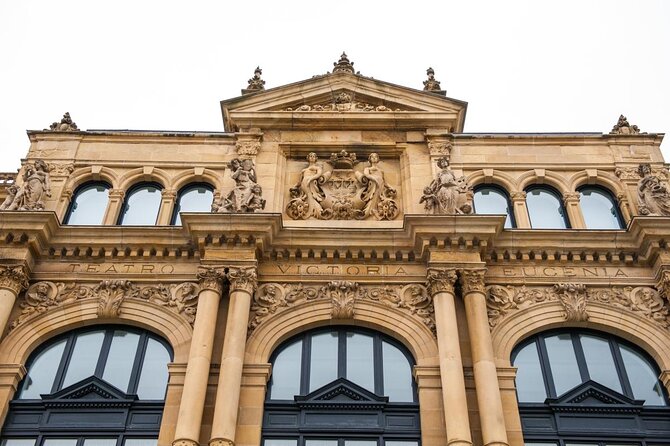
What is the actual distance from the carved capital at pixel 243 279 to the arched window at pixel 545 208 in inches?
309

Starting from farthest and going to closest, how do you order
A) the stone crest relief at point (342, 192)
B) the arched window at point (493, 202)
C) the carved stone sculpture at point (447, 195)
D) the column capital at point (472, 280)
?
the arched window at point (493, 202) < the stone crest relief at point (342, 192) < the carved stone sculpture at point (447, 195) < the column capital at point (472, 280)

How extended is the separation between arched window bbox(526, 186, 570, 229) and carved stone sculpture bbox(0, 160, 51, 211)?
1333cm

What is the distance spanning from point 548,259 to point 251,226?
7.63 m

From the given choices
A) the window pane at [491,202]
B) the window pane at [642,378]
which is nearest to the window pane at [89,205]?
the window pane at [491,202]

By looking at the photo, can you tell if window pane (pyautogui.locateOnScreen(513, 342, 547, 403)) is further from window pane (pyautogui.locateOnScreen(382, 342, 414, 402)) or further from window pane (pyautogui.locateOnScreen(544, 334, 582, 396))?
window pane (pyautogui.locateOnScreen(382, 342, 414, 402))

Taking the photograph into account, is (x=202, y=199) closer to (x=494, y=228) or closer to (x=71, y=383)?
(x=71, y=383)

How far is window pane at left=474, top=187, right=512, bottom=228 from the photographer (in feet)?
70.0

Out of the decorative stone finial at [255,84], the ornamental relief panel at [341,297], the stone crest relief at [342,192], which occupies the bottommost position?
the ornamental relief panel at [341,297]

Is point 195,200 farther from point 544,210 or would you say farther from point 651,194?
point 651,194

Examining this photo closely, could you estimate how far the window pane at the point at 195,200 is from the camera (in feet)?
70.6

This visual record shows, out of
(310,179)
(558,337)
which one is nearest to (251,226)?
(310,179)

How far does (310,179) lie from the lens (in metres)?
21.5

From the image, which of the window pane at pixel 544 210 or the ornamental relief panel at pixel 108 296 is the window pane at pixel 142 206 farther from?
the window pane at pixel 544 210

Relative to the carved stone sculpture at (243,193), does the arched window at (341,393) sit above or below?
below
